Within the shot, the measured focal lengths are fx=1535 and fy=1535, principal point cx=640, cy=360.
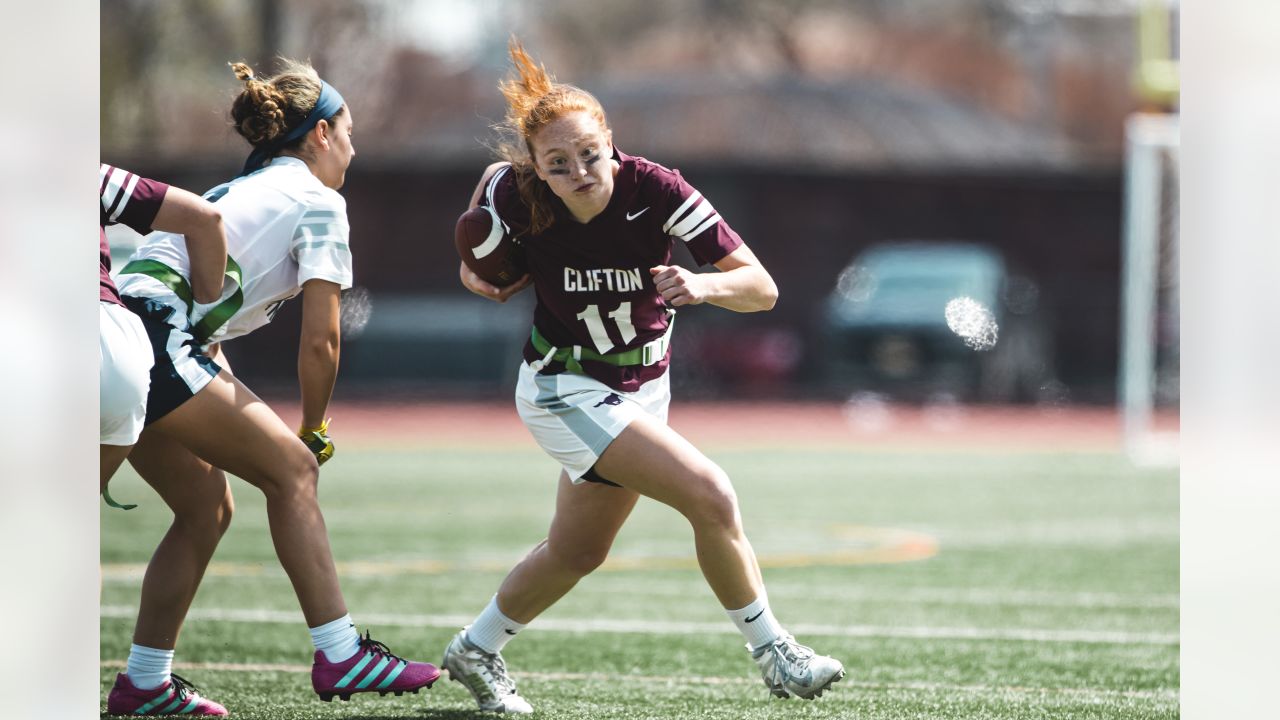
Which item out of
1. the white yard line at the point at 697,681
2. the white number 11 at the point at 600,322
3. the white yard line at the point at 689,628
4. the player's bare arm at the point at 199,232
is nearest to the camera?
the player's bare arm at the point at 199,232

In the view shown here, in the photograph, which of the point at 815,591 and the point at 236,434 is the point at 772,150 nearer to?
the point at 815,591

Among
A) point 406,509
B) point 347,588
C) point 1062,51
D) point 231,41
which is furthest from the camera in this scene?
point 1062,51

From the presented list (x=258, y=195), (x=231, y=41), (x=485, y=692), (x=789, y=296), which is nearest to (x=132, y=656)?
(x=485, y=692)

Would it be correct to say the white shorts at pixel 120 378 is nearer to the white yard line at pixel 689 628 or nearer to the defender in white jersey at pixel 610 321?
the defender in white jersey at pixel 610 321

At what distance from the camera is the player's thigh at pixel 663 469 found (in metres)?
4.04

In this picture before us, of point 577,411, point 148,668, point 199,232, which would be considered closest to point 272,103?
point 199,232

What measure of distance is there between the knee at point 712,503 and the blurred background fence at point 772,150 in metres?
12.7

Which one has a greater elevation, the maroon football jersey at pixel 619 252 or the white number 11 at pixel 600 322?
the maroon football jersey at pixel 619 252

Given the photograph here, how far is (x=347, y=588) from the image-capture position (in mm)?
7508

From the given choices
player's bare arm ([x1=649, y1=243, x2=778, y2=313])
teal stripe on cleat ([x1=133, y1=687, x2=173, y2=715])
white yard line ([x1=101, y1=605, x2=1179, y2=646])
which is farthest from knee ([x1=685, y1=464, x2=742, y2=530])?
white yard line ([x1=101, y1=605, x2=1179, y2=646])

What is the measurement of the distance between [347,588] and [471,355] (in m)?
19.1

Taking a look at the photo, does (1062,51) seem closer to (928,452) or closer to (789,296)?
(789,296)

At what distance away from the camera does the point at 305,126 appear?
4.40 meters

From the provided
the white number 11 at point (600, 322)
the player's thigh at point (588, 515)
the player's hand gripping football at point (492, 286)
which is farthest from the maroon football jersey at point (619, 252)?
the player's thigh at point (588, 515)
